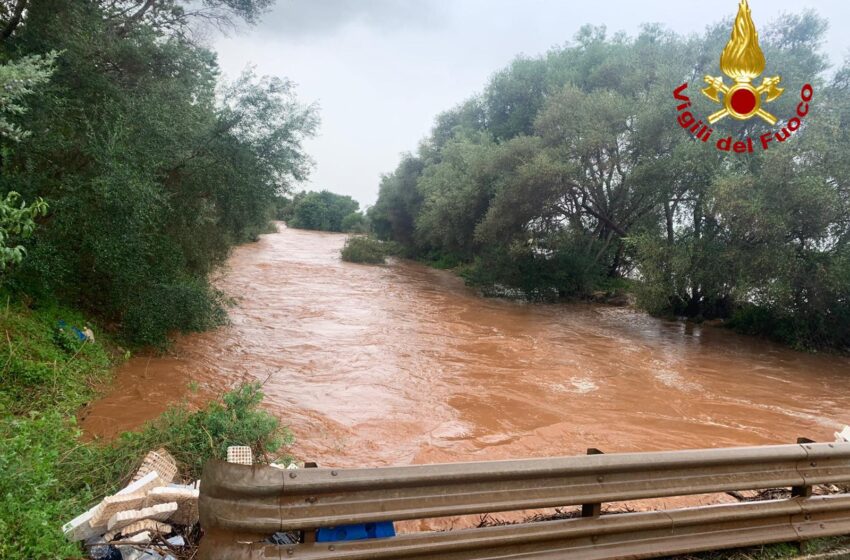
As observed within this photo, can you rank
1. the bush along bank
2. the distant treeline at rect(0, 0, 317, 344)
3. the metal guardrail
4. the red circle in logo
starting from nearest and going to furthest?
the metal guardrail → the bush along bank → the distant treeline at rect(0, 0, 317, 344) → the red circle in logo

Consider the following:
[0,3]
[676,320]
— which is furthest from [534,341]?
[0,3]

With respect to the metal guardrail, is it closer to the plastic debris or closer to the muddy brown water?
the plastic debris

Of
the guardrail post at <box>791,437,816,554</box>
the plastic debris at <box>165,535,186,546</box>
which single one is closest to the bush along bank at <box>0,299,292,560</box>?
the plastic debris at <box>165,535,186,546</box>

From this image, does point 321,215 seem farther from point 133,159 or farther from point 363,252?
point 133,159

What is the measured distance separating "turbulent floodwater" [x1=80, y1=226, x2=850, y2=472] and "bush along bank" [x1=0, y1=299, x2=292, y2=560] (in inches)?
23.0

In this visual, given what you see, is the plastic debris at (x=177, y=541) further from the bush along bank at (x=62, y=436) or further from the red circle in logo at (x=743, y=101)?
the red circle in logo at (x=743, y=101)

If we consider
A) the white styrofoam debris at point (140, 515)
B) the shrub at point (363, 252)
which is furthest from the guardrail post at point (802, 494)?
the shrub at point (363, 252)

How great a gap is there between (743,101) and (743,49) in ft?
20.5

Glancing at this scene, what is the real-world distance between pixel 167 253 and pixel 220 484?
873 centimetres

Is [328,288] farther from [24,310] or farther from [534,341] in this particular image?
[24,310]

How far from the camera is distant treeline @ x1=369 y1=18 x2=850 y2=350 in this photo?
13.5 m

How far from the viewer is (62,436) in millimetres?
4809

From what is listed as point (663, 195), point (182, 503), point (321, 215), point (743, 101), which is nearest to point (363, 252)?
point (663, 195)

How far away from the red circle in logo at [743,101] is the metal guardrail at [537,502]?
40.3 ft
